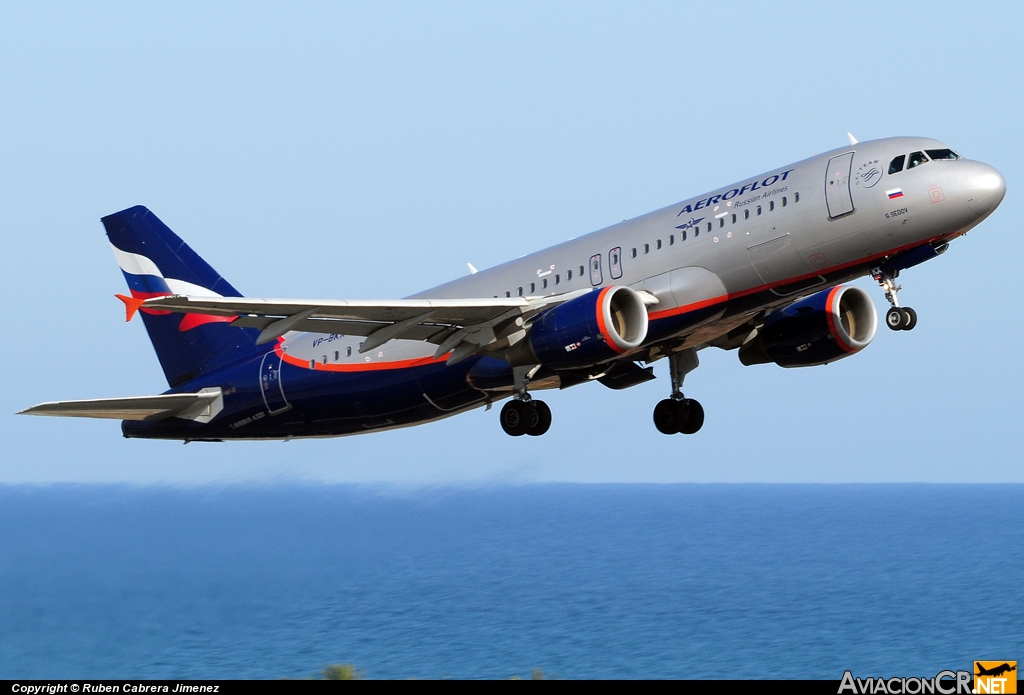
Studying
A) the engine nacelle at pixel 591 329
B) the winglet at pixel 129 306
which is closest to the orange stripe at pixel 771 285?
the engine nacelle at pixel 591 329

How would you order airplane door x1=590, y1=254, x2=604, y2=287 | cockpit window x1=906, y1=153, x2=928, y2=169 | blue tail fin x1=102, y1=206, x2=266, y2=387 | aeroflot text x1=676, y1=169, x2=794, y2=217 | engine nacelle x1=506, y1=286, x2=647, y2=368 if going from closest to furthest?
1. cockpit window x1=906, y1=153, x2=928, y2=169
2. engine nacelle x1=506, y1=286, x2=647, y2=368
3. aeroflot text x1=676, y1=169, x2=794, y2=217
4. airplane door x1=590, y1=254, x2=604, y2=287
5. blue tail fin x1=102, y1=206, x2=266, y2=387

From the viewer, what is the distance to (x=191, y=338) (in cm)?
3506

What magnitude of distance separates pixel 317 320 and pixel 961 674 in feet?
50.9

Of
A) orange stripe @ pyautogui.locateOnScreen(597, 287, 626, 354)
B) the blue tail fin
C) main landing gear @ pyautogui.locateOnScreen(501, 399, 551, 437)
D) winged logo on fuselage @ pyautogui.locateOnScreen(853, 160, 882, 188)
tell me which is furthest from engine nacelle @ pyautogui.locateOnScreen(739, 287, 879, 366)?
the blue tail fin

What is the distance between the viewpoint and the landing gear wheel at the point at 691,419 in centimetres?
3150

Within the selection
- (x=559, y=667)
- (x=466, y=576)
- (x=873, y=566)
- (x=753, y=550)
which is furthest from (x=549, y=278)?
(x=753, y=550)

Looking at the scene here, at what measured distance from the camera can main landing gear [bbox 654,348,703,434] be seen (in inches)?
1234

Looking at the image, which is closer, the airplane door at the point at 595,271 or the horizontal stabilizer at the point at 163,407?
the airplane door at the point at 595,271

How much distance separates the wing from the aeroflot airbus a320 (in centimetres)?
5

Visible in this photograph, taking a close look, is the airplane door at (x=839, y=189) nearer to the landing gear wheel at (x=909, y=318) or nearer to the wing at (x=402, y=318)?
the landing gear wheel at (x=909, y=318)

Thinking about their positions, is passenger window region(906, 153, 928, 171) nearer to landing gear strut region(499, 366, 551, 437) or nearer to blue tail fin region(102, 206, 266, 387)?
landing gear strut region(499, 366, 551, 437)

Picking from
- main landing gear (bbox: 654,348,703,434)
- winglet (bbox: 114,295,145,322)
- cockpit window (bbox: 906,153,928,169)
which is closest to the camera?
cockpit window (bbox: 906,153,928,169)

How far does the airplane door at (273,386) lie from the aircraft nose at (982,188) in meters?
17.6

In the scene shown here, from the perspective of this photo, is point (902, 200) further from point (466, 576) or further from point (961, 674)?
point (466, 576)
